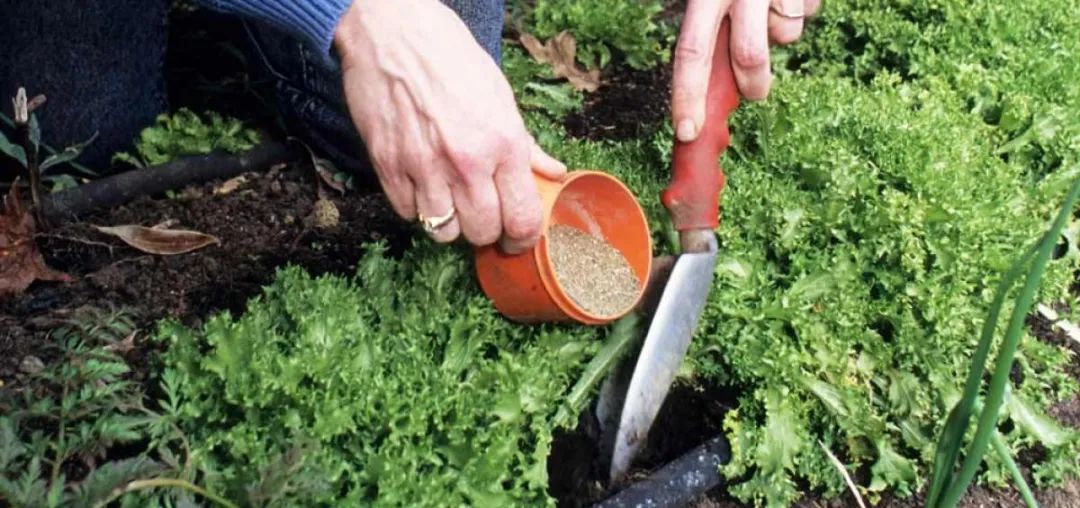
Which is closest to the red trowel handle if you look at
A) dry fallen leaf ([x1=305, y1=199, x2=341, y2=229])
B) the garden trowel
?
the garden trowel

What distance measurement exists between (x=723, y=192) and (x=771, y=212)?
120 mm

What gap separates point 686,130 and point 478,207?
1.79ft

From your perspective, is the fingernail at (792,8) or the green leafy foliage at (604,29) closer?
the fingernail at (792,8)

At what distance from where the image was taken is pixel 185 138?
10.2ft

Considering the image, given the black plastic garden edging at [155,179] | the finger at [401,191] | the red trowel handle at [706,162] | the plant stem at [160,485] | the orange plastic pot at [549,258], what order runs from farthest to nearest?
the black plastic garden edging at [155,179]
the red trowel handle at [706,162]
the orange plastic pot at [549,258]
the finger at [401,191]
the plant stem at [160,485]

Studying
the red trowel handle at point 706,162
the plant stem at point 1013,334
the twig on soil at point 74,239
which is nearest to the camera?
the plant stem at point 1013,334

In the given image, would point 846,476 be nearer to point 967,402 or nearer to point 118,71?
point 967,402

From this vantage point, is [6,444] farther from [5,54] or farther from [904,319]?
[904,319]

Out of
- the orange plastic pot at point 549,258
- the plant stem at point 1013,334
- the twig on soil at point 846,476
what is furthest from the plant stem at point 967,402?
the orange plastic pot at point 549,258

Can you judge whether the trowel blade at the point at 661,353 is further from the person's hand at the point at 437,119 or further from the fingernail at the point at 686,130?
the person's hand at the point at 437,119

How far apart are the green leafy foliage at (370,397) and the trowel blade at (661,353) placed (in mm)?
143

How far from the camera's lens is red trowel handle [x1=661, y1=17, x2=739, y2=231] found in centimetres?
238

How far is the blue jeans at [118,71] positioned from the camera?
299 centimetres

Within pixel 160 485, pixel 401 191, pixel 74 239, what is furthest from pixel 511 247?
pixel 74 239
